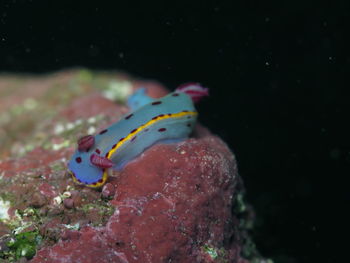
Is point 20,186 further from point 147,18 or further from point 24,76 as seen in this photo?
point 24,76

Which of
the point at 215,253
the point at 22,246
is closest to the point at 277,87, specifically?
the point at 215,253

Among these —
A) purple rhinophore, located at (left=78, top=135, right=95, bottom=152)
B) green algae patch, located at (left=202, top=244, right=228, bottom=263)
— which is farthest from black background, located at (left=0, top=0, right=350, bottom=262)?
purple rhinophore, located at (left=78, top=135, right=95, bottom=152)

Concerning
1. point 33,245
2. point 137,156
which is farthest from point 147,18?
point 33,245

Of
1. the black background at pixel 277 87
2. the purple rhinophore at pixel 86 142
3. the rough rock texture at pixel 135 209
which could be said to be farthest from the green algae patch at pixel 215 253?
the black background at pixel 277 87

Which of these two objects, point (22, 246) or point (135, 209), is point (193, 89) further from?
point (22, 246)

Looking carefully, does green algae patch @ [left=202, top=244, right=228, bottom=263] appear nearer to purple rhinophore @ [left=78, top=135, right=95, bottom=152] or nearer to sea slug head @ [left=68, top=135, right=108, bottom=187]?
sea slug head @ [left=68, top=135, right=108, bottom=187]

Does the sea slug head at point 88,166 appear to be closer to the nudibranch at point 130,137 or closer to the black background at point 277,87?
the nudibranch at point 130,137
